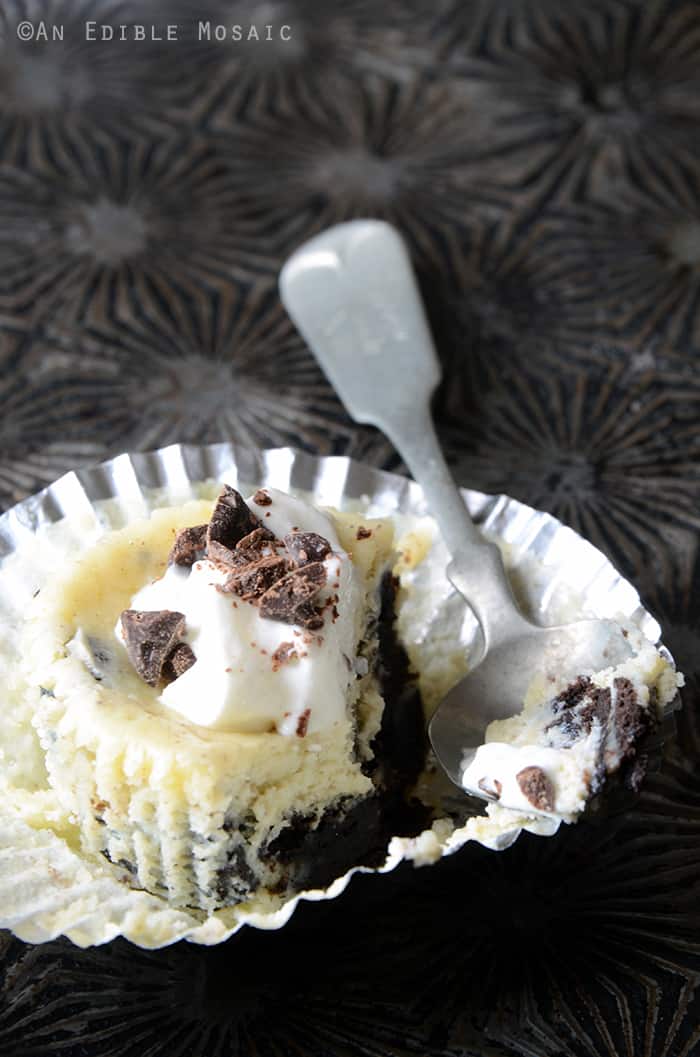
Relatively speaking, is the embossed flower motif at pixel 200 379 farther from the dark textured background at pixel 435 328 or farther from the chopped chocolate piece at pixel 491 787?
the chopped chocolate piece at pixel 491 787

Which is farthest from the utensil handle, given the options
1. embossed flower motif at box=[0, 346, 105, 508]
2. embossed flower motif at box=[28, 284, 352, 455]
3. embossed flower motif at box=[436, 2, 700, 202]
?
embossed flower motif at box=[436, 2, 700, 202]

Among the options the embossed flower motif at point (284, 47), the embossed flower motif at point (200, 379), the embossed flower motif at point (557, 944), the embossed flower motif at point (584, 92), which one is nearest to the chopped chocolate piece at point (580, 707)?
the embossed flower motif at point (557, 944)

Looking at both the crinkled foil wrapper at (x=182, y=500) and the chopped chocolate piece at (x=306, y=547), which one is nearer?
the crinkled foil wrapper at (x=182, y=500)

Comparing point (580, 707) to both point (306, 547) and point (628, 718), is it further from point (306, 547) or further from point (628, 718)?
point (306, 547)

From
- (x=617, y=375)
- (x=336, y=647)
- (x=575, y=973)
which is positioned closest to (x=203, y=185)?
(x=617, y=375)

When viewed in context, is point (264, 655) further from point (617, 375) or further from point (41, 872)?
point (617, 375)

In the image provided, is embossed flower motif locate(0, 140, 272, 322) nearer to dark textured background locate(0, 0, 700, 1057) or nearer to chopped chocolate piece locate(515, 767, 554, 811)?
dark textured background locate(0, 0, 700, 1057)

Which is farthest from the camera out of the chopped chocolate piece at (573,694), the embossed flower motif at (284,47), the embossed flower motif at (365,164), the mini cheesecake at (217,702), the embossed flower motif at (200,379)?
the embossed flower motif at (284,47)
